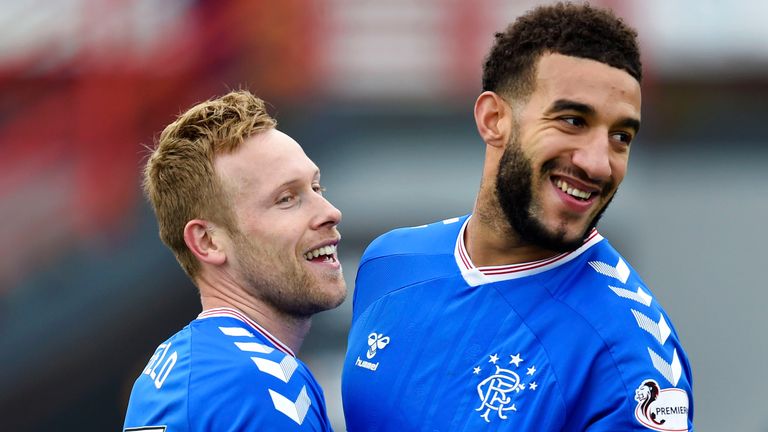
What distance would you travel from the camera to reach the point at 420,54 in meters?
10.2

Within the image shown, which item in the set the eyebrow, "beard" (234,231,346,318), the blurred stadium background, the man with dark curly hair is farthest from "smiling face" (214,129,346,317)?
the blurred stadium background

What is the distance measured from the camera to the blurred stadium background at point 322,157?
32.3 feet

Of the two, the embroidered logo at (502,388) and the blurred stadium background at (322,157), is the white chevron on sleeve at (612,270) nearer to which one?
the embroidered logo at (502,388)

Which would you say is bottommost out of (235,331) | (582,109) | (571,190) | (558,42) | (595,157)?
(235,331)

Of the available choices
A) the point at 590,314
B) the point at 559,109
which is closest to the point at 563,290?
the point at 590,314

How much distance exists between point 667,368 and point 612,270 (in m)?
0.42

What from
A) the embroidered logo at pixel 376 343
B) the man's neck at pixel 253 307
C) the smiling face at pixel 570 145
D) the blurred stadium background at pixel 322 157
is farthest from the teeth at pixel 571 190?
the blurred stadium background at pixel 322 157

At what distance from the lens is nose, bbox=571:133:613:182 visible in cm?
335

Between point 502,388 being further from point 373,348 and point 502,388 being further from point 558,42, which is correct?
point 558,42

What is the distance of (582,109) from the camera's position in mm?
3363

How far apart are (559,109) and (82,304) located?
7191 mm

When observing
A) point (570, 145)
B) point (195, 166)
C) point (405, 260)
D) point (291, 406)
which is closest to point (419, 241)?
point (405, 260)

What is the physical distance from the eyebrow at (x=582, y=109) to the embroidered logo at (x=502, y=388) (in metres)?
0.75

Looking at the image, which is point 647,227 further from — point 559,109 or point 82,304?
point 559,109
